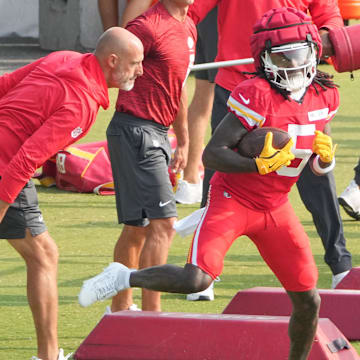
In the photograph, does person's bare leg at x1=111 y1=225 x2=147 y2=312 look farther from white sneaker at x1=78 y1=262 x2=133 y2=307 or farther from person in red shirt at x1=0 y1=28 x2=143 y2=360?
white sneaker at x1=78 y1=262 x2=133 y2=307

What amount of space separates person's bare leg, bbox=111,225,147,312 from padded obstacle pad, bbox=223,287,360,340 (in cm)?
58

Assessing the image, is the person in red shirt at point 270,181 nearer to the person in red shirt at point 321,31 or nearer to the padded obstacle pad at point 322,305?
the padded obstacle pad at point 322,305

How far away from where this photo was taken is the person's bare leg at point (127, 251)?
592cm

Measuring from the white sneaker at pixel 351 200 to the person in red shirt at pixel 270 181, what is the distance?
10.8 feet

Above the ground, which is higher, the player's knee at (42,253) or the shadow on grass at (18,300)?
the player's knee at (42,253)

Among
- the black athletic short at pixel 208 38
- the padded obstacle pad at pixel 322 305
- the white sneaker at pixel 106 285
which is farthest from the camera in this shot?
the black athletic short at pixel 208 38

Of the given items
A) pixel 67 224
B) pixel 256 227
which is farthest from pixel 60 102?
pixel 67 224

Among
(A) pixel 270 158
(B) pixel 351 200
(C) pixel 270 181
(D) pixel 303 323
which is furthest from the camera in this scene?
(B) pixel 351 200

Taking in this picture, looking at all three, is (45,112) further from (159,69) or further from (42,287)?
(159,69)

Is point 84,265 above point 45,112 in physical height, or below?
below

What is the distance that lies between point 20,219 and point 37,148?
1.73ft

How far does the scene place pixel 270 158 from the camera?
463 centimetres

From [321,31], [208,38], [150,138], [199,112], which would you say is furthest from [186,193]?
[150,138]

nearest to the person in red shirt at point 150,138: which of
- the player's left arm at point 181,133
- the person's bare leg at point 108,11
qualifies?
the player's left arm at point 181,133
